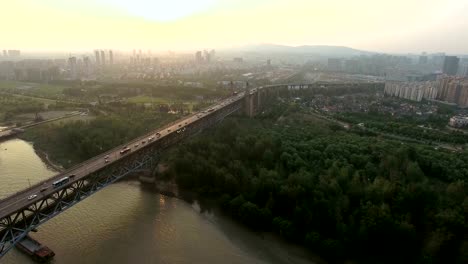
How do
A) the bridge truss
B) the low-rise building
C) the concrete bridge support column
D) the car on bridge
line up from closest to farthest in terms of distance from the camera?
the bridge truss, the car on bridge, the low-rise building, the concrete bridge support column

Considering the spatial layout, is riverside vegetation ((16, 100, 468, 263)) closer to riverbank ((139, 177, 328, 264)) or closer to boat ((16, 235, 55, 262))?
riverbank ((139, 177, 328, 264))

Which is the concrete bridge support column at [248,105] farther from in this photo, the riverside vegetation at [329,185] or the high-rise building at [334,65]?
the high-rise building at [334,65]

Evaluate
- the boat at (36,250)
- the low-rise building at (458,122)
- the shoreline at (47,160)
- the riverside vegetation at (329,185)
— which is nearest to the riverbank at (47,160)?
the shoreline at (47,160)

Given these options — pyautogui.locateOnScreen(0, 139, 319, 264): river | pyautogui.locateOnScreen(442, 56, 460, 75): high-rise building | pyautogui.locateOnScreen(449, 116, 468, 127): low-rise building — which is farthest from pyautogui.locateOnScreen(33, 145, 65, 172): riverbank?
pyautogui.locateOnScreen(442, 56, 460, 75): high-rise building

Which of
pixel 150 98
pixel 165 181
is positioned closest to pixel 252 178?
pixel 165 181

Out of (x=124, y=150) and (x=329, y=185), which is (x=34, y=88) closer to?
(x=124, y=150)

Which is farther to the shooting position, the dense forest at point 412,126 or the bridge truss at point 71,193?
the dense forest at point 412,126
